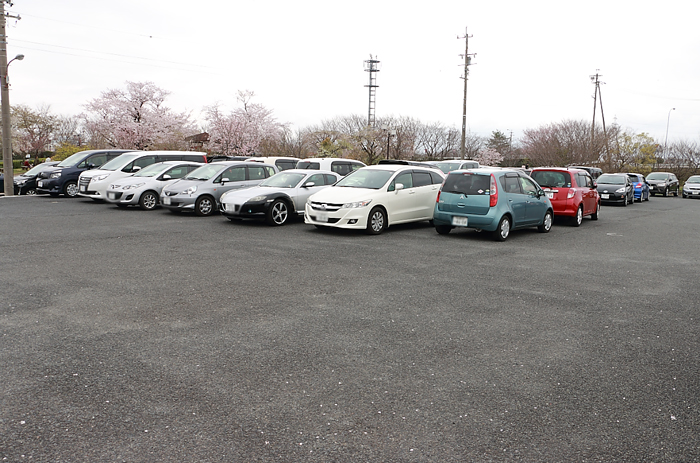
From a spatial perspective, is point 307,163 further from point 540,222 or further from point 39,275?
point 39,275

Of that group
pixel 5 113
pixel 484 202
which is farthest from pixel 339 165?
pixel 5 113

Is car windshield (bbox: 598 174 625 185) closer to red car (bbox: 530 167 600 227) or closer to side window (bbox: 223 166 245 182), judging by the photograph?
red car (bbox: 530 167 600 227)

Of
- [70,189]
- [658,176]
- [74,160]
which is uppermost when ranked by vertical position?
[658,176]

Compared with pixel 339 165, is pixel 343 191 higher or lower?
lower

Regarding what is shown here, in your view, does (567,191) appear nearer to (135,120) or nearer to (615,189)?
(615,189)

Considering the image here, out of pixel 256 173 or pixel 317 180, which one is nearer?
pixel 317 180

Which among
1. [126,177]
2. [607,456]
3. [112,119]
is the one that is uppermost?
[112,119]

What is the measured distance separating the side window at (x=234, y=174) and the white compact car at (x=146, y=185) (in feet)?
8.43

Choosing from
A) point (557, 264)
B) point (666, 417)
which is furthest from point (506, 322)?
point (557, 264)

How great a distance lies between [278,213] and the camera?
46.6ft

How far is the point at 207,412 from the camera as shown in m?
3.69

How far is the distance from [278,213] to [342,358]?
9.77 m

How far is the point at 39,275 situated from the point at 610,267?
29.6 feet

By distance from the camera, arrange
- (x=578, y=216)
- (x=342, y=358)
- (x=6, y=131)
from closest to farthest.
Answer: (x=342, y=358) < (x=578, y=216) < (x=6, y=131)
